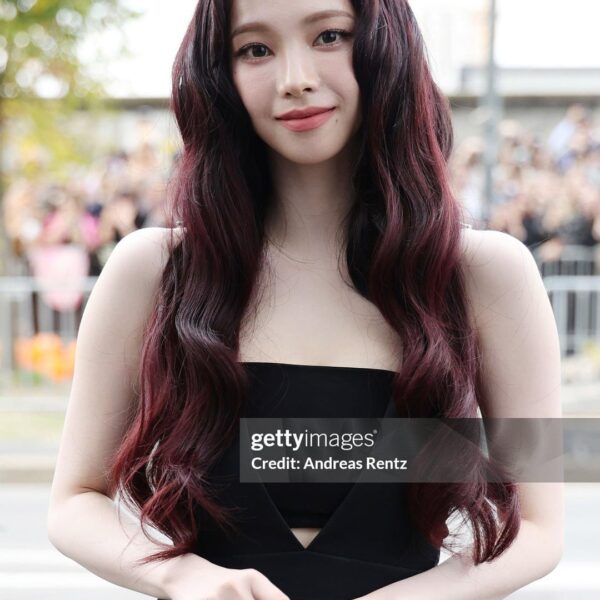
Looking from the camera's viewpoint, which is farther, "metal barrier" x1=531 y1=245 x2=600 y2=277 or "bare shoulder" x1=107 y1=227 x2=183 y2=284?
"metal barrier" x1=531 y1=245 x2=600 y2=277

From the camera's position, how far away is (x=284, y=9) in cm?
136

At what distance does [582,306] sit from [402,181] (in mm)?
5728

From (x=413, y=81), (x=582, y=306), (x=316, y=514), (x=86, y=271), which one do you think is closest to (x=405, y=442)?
(x=316, y=514)

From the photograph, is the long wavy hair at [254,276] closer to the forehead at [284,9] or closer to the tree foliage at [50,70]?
the forehead at [284,9]

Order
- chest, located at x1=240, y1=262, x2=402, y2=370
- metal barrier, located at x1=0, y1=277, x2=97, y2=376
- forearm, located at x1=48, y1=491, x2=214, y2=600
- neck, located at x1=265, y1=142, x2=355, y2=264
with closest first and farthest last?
forearm, located at x1=48, y1=491, x2=214, y2=600, chest, located at x1=240, y1=262, x2=402, y2=370, neck, located at x1=265, y1=142, x2=355, y2=264, metal barrier, located at x1=0, y1=277, x2=97, y2=376

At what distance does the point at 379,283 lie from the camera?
1428 millimetres

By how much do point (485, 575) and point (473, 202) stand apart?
6043mm

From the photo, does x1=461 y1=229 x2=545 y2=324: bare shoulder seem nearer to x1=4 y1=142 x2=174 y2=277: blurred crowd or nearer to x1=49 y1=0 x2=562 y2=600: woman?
x1=49 y1=0 x2=562 y2=600: woman

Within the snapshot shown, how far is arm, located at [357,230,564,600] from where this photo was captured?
138 centimetres

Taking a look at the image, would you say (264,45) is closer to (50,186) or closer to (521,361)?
(521,361)

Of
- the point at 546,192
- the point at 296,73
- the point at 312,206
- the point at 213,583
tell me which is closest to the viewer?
the point at 213,583

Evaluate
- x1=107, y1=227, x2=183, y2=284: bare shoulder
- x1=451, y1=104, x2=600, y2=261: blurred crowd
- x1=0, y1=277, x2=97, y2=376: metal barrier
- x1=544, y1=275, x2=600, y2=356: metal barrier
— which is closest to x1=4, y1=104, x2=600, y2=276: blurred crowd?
x1=451, y1=104, x2=600, y2=261: blurred crowd

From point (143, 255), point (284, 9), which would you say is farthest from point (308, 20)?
point (143, 255)

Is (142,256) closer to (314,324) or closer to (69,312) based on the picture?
(314,324)
